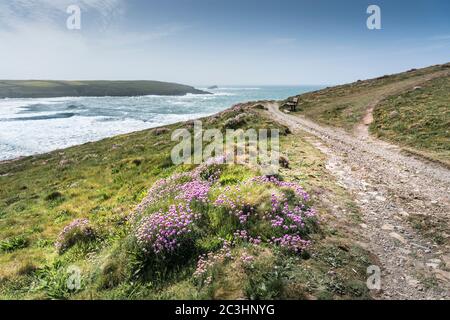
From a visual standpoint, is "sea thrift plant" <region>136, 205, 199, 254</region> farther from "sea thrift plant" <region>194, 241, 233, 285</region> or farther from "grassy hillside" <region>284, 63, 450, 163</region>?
"grassy hillside" <region>284, 63, 450, 163</region>

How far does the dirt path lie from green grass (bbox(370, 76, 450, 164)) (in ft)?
6.60

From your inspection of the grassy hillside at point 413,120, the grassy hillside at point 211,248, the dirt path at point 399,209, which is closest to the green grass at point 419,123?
the grassy hillside at point 413,120

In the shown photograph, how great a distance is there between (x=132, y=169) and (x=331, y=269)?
18.0 m

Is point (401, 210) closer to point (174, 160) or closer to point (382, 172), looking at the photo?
point (382, 172)

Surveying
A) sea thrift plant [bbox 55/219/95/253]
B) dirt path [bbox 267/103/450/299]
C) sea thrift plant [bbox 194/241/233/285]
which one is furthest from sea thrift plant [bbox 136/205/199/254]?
dirt path [bbox 267/103/450/299]

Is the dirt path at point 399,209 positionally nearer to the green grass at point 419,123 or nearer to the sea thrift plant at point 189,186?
the green grass at point 419,123

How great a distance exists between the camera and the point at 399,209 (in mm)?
9531

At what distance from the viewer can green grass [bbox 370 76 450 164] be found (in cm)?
1810

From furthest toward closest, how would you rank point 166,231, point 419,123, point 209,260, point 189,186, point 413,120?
1. point 413,120
2. point 419,123
3. point 189,186
4. point 166,231
5. point 209,260

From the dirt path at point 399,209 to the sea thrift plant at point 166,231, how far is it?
4.31 metres

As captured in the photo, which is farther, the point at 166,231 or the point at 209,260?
the point at 166,231

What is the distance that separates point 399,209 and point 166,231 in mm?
7777

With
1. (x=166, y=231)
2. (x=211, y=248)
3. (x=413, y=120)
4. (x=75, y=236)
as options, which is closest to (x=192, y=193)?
(x=166, y=231)

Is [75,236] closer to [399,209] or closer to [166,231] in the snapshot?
[166,231]
